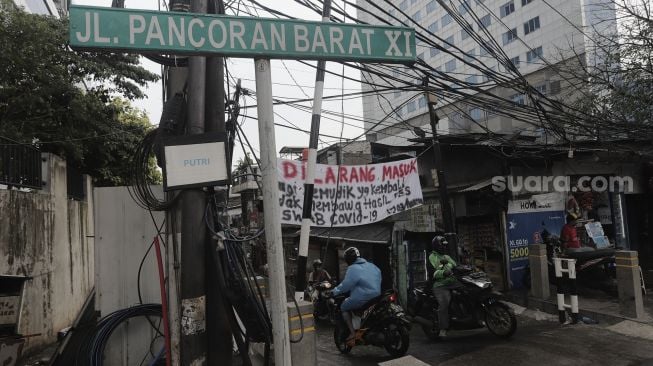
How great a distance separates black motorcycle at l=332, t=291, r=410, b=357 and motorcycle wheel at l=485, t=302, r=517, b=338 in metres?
1.62

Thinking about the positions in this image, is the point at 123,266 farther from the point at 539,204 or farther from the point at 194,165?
the point at 539,204

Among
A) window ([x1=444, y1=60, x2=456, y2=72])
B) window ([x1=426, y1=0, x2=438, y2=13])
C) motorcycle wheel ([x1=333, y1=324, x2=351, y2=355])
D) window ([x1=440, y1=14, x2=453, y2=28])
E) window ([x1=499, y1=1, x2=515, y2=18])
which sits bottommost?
motorcycle wheel ([x1=333, y1=324, x2=351, y2=355])

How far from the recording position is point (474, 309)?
6789mm

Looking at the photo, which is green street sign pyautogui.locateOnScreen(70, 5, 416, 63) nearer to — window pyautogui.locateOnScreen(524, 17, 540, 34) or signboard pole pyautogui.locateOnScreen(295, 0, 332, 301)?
signboard pole pyautogui.locateOnScreen(295, 0, 332, 301)

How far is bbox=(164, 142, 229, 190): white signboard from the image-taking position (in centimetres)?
324

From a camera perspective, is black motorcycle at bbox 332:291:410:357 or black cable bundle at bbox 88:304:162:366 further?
black motorcycle at bbox 332:291:410:357

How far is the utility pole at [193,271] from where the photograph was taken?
3264mm

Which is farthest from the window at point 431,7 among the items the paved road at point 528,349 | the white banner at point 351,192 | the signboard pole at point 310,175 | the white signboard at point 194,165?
the white signboard at point 194,165

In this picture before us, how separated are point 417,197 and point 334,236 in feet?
8.59

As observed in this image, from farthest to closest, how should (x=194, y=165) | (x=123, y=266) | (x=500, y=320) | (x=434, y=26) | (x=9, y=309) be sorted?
(x=434, y=26) → (x=500, y=320) → (x=9, y=309) → (x=123, y=266) → (x=194, y=165)

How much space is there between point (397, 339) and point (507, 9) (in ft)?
129

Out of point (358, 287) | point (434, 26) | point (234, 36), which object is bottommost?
point (358, 287)

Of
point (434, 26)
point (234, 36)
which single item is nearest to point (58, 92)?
point (234, 36)

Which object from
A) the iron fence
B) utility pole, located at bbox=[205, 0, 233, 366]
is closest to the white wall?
utility pole, located at bbox=[205, 0, 233, 366]
